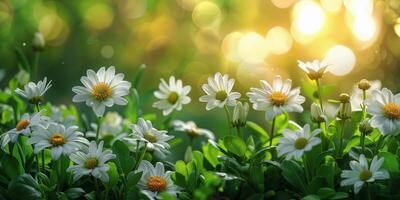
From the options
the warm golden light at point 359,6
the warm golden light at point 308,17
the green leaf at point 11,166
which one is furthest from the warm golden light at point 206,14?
the green leaf at point 11,166

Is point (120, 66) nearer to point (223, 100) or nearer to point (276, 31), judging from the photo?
point (276, 31)

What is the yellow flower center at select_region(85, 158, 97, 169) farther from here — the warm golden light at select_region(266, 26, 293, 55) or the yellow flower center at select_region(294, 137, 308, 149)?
the warm golden light at select_region(266, 26, 293, 55)

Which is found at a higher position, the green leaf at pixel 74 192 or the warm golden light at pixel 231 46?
the warm golden light at pixel 231 46

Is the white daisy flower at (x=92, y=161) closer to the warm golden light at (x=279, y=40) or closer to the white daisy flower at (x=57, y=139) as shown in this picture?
the white daisy flower at (x=57, y=139)

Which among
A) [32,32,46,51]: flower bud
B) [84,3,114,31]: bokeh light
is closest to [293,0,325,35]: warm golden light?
[84,3,114,31]: bokeh light

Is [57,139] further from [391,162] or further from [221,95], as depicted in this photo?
[391,162]
